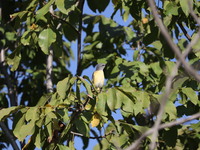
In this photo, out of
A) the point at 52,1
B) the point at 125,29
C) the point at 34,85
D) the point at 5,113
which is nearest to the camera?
the point at 5,113

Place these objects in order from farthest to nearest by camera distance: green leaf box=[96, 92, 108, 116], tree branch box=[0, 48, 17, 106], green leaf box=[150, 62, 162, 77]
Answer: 1. tree branch box=[0, 48, 17, 106]
2. green leaf box=[150, 62, 162, 77]
3. green leaf box=[96, 92, 108, 116]

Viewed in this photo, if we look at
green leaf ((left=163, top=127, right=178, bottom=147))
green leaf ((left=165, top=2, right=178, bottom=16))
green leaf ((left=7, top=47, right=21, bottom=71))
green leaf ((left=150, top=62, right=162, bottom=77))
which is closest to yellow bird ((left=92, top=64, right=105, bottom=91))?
green leaf ((left=150, top=62, right=162, bottom=77))

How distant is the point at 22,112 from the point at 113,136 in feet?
3.68

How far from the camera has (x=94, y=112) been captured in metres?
4.16

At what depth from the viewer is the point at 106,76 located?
5.87m

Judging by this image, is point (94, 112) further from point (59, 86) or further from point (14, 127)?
point (14, 127)

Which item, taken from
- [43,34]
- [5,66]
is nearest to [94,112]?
[43,34]

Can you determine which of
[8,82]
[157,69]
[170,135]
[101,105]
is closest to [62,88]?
[101,105]

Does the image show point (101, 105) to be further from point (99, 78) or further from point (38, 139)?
point (99, 78)

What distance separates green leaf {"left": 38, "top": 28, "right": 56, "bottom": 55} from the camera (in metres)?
4.77

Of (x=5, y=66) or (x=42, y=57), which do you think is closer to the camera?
(x=5, y=66)

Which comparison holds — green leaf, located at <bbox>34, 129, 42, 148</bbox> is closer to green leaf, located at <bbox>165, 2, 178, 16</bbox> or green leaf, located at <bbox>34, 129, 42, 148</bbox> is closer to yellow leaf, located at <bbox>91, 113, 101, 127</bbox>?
yellow leaf, located at <bbox>91, 113, 101, 127</bbox>

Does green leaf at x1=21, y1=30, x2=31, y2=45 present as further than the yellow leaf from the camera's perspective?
Yes

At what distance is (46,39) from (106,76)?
133 cm
